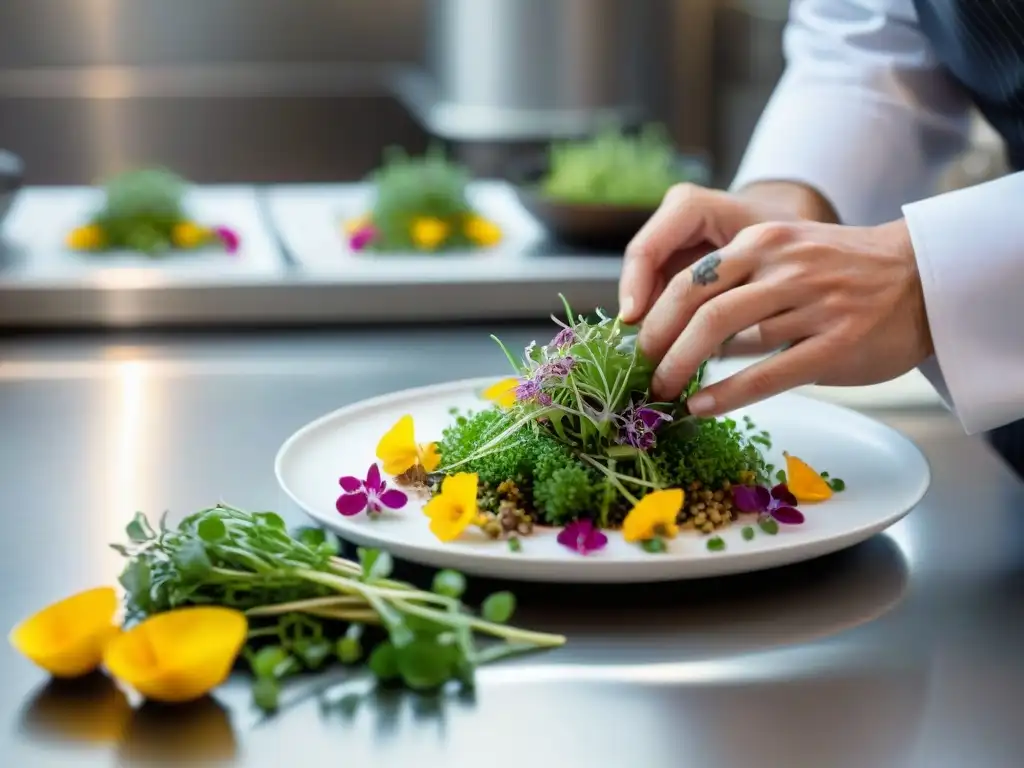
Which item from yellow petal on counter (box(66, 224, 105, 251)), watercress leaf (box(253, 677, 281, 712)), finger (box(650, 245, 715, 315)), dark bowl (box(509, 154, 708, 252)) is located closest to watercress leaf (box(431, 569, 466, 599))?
watercress leaf (box(253, 677, 281, 712))

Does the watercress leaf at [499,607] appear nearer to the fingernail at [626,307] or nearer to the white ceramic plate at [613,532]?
the white ceramic plate at [613,532]

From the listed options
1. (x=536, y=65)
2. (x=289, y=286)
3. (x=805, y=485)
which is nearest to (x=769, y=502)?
(x=805, y=485)

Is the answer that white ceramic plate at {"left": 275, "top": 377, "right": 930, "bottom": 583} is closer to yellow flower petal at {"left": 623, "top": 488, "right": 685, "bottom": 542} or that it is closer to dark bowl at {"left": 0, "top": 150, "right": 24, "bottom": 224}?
yellow flower petal at {"left": 623, "top": 488, "right": 685, "bottom": 542}

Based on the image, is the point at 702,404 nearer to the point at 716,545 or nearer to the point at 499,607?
the point at 716,545

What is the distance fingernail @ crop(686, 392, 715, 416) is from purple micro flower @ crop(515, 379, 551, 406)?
3.9 inches

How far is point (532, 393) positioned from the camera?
1000mm

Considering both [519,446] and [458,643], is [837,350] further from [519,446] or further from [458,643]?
[458,643]

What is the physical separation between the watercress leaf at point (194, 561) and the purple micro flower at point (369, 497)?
139 mm

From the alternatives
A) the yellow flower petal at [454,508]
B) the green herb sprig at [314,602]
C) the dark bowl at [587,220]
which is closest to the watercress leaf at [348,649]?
the green herb sprig at [314,602]

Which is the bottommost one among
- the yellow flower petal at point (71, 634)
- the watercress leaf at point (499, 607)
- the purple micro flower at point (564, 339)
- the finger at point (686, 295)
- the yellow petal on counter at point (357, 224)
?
the yellow petal on counter at point (357, 224)

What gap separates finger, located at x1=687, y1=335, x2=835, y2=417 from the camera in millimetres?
991

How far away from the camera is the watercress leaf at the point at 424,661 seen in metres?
0.78

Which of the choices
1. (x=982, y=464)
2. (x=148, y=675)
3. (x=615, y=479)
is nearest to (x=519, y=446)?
(x=615, y=479)

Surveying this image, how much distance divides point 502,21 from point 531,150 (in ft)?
0.81
